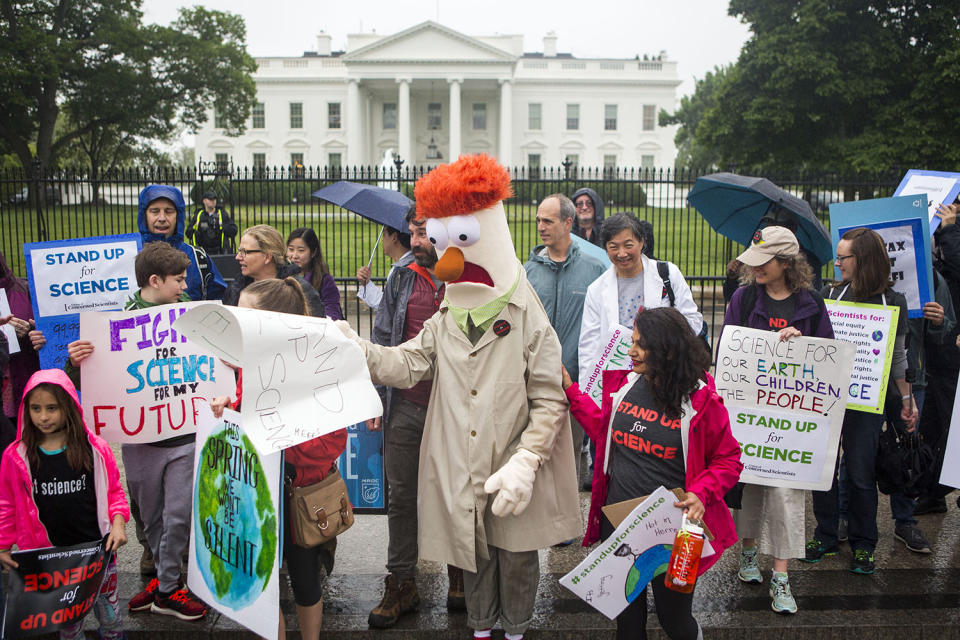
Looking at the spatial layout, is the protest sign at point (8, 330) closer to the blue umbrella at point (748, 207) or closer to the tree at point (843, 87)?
the blue umbrella at point (748, 207)

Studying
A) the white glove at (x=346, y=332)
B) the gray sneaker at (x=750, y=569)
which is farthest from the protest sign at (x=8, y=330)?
the gray sneaker at (x=750, y=569)

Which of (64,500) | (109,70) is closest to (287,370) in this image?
(64,500)

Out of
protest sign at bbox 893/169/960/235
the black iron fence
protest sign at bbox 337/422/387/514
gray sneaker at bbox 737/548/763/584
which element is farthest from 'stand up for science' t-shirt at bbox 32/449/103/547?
protest sign at bbox 893/169/960/235

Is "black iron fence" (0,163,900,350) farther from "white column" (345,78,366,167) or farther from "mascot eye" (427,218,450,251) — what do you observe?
"white column" (345,78,366,167)

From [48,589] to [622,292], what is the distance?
3311 millimetres

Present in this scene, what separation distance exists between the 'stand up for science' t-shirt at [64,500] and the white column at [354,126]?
5654cm

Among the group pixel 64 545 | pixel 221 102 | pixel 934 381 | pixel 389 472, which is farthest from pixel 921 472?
pixel 221 102

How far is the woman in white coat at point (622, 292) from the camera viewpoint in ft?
14.8

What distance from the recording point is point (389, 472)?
3709 mm

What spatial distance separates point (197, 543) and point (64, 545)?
67cm

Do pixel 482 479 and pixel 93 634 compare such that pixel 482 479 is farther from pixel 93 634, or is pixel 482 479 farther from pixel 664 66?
pixel 664 66

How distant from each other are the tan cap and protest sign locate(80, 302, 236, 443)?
270 cm

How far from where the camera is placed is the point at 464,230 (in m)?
3.07

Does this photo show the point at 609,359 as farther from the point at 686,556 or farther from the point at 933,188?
the point at 933,188
